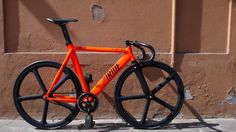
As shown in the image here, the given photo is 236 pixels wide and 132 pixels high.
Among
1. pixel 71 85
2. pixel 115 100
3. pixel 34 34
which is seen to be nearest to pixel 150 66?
pixel 115 100

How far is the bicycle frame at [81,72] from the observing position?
5911 millimetres

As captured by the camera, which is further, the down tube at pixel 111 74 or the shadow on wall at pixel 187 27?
the shadow on wall at pixel 187 27

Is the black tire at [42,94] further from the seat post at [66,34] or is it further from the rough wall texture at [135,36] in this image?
the seat post at [66,34]

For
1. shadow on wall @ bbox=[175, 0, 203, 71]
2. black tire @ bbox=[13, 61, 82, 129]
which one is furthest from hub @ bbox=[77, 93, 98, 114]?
shadow on wall @ bbox=[175, 0, 203, 71]

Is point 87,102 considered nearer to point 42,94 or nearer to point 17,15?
point 42,94

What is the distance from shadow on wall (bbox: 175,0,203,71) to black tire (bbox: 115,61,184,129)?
35 cm

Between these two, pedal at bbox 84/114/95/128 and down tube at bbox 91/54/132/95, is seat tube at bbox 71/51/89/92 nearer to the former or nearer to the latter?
down tube at bbox 91/54/132/95

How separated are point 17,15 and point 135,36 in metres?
1.58

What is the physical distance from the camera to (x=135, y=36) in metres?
6.36

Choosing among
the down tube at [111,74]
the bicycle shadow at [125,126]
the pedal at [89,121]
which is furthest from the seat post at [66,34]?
the bicycle shadow at [125,126]

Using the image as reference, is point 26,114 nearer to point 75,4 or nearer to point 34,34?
point 34,34

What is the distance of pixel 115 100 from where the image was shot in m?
6.09

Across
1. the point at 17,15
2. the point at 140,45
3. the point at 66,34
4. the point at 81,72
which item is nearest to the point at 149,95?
the point at 140,45

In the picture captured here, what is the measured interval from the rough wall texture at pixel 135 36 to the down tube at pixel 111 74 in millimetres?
357
